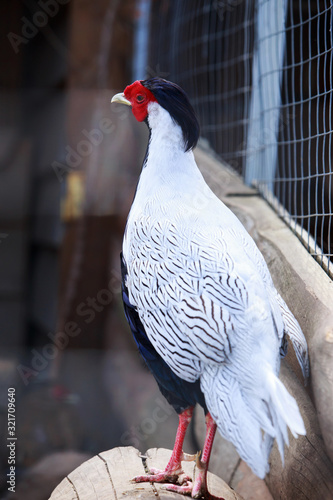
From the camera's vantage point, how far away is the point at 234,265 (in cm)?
94

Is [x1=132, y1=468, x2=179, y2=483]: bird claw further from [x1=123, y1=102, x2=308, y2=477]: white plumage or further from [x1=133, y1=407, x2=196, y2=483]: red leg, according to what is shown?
[x1=123, y1=102, x2=308, y2=477]: white plumage

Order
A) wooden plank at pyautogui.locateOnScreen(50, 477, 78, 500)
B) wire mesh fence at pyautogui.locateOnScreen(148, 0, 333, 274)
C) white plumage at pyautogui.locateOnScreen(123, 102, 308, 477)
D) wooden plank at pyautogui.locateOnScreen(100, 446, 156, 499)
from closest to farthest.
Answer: white plumage at pyautogui.locateOnScreen(123, 102, 308, 477) < wooden plank at pyautogui.locateOnScreen(100, 446, 156, 499) < wooden plank at pyautogui.locateOnScreen(50, 477, 78, 500) < wire mesh fence at pyautogui.locateOnScreen(148, 0, 333, 274)

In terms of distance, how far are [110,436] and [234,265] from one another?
1.76 m

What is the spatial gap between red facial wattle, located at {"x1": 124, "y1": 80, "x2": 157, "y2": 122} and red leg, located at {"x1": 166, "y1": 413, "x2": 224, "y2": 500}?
606mm

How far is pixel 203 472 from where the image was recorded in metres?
1.01

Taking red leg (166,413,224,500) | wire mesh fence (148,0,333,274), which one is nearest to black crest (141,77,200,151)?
wire mesh fence (148,0,333,274)

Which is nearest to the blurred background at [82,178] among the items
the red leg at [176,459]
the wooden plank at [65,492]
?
the wooden plank at [65,492]

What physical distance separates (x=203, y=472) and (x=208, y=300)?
1.14 ft

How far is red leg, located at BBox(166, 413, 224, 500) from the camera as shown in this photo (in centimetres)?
99

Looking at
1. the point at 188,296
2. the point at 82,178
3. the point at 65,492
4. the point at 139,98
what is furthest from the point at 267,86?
the point at 65,492

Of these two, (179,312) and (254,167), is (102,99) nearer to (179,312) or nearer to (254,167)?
(254,167)

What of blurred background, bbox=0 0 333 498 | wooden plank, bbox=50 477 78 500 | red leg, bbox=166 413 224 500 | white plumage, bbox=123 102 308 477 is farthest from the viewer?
blurred background, bbox=0 0 333 498

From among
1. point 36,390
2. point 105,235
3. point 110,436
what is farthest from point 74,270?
point 110,436

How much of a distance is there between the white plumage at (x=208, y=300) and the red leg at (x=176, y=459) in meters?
0.17
